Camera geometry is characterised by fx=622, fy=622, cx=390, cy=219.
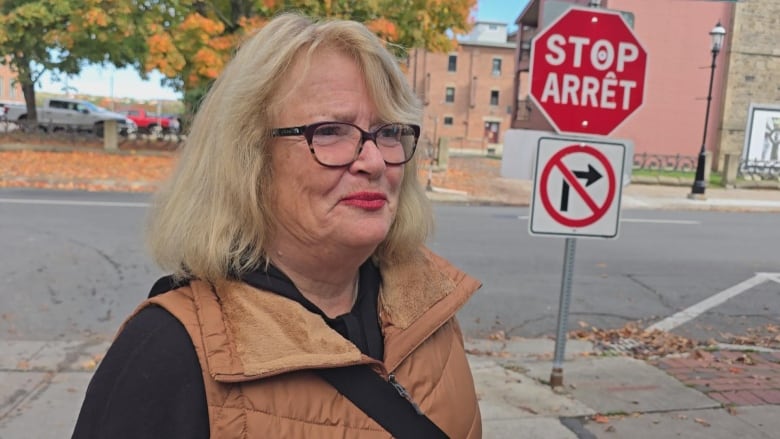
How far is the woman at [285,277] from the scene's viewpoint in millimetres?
1212

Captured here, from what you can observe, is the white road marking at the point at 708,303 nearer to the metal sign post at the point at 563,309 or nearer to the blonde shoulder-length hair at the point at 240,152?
the metal sign post at the point at 563,309

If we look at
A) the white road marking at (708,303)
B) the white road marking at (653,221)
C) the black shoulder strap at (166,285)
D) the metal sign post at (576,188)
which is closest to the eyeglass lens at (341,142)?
the black shoulder strap at (166,285)

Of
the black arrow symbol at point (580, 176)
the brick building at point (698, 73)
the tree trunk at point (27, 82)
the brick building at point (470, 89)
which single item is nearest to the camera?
the black arrow symbol at point (580, 176)

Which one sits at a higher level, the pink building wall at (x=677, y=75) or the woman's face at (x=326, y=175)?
the pink building wall at (x=677, y=75)

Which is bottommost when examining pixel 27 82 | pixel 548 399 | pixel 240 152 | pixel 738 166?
pixel 548 399

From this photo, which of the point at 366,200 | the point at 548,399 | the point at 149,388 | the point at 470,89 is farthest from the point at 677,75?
the point at 149,388

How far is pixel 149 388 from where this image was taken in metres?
1.19

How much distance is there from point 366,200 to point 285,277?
270 millimetres

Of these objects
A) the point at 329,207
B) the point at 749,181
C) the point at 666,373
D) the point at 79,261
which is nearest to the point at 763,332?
the point at 666,373

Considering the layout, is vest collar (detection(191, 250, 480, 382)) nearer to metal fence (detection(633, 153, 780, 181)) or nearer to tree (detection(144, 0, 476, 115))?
tree (detection(144, 0, 476, 115))

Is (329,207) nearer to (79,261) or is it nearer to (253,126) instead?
(253,126)

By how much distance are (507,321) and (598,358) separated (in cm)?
119

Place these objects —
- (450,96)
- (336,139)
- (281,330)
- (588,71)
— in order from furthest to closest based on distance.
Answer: (450,96) < (588,71) < (336,139) < (281,330)

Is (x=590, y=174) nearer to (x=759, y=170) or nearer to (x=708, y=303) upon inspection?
(x=708, y=303)
